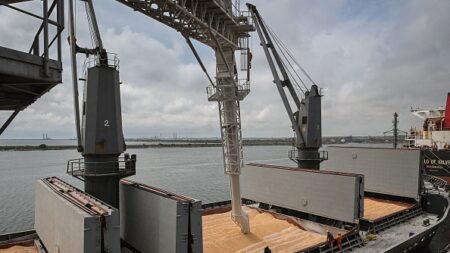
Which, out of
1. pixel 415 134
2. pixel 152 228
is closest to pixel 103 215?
pixel 152 228

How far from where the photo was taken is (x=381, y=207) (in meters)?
26.6

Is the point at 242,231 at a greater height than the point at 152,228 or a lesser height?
lesser

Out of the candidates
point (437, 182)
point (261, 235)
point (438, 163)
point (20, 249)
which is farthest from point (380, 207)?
point (20, 249)

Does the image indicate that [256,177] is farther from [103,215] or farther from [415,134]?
[415,134]

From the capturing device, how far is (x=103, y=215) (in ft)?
34.0

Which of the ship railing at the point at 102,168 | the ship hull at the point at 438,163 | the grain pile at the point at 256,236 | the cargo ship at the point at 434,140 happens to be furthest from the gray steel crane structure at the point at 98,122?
the ship hull at the point at 438,163

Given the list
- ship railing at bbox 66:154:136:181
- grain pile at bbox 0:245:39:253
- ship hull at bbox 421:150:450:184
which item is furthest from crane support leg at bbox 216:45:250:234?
ship hull at bbox 421:150:450:184

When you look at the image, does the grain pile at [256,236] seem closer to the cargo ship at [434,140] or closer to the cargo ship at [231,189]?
the cargo ship at [231,189]

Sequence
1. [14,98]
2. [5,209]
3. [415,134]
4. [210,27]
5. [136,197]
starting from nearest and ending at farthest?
[14,98]
[136,197]
[210,27]
[5,209]
[415,134]

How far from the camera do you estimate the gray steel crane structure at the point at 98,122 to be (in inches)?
558

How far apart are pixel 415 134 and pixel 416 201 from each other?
1024 inches

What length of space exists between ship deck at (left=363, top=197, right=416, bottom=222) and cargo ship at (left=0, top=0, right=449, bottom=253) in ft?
0.56

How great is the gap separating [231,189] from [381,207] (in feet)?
42.7

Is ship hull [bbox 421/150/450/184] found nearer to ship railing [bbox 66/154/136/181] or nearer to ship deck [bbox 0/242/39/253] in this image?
ship railing [bbox 66/154/136/181]
